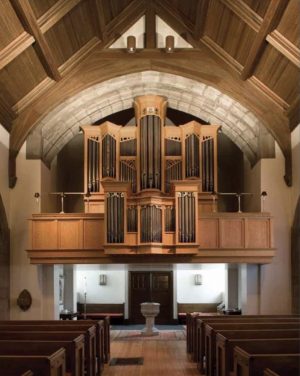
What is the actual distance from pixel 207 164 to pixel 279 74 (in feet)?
11.4

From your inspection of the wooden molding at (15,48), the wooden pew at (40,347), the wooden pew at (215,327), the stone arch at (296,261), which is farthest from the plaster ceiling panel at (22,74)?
the stone arch at (296,261)

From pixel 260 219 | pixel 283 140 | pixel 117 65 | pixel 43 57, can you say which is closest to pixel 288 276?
pixel 260 219

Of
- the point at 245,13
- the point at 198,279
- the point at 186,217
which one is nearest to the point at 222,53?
the point at 245,13

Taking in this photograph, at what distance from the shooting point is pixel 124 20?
14352 millimetres

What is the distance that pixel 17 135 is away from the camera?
1488cm

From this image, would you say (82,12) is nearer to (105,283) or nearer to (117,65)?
(117,65)

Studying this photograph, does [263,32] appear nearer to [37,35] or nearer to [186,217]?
[37,35]

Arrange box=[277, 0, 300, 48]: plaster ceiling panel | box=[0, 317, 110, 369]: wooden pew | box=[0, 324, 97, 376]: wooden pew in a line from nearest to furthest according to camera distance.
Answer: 1. box=[0, 324, 97, 376]: wooden pew
2. box=[277, 0, 300, 48]: plaster ceiling panel
3. box=[0, 317, 110, 369]: wooden pew

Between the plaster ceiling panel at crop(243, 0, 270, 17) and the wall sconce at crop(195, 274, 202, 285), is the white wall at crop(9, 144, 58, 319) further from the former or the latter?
the wall sconce at crop(195, 274, 202, 285)

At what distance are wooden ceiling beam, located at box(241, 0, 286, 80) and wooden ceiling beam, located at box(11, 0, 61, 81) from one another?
4021 mm

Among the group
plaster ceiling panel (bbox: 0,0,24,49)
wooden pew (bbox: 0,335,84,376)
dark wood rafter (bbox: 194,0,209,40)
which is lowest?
wooden pew (bbox: 0,335,84,376)

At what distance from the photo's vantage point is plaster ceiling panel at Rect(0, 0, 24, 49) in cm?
1061

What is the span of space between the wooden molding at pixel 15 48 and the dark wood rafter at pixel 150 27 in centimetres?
353

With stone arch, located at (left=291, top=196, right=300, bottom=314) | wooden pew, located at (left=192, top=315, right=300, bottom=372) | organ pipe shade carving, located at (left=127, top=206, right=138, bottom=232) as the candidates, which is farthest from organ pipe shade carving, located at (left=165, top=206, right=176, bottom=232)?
stone arch, located at (left=291, top=196, right=300, bottom=314)
